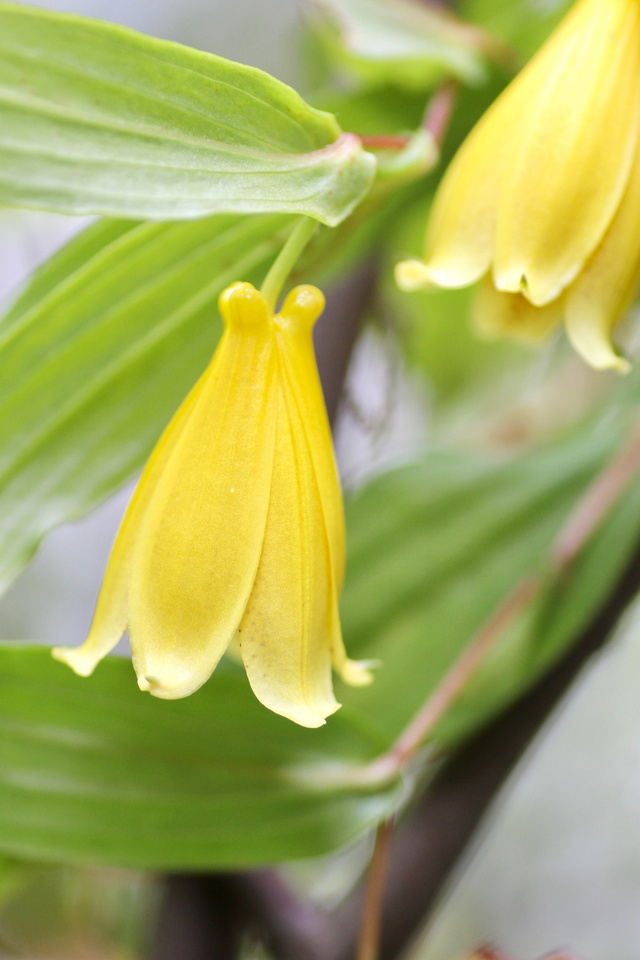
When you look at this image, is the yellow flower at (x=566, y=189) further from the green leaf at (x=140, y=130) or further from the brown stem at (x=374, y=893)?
the brown stem at (x=374, y=893)

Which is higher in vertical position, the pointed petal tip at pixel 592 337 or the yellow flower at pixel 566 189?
the yellow flower at pixel 566 189

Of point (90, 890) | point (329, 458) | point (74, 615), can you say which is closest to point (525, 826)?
point (90, 890)

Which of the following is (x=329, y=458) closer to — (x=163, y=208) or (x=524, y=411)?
(x=163, y=208)

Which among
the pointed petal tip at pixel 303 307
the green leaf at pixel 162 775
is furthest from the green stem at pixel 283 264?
the green leaf at pixel 162 775

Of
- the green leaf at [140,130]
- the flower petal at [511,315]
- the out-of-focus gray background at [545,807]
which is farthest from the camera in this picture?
the out-of-focus gray background at [545,807]

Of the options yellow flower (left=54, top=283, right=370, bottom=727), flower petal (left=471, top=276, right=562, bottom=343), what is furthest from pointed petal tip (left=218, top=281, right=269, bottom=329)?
flower petal (left=471, top=276, right=562, bottom=343)

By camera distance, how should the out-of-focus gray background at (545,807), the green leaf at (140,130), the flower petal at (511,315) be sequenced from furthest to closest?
1. the out-of-focus gray background at (545,807)
2. the flower petal at (511,315)
3. the green leaf at (140,130)

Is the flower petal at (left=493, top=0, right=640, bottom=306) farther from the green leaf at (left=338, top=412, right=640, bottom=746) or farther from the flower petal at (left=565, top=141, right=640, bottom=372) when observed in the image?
the green leaf at (left=338, top=412, right=640, bottom=746)
